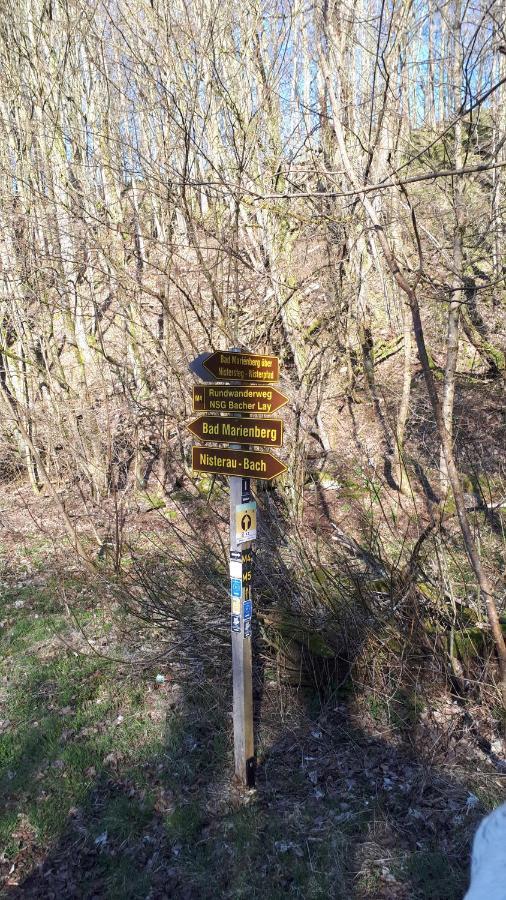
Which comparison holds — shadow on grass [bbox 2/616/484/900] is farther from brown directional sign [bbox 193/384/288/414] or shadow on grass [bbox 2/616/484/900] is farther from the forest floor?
brown directional sign [bbox 193/384/288/414]

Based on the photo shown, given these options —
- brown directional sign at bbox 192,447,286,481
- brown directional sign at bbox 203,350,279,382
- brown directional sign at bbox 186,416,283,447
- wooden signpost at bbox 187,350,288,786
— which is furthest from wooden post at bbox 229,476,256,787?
brown directional sign at bbox 203,350,279,382

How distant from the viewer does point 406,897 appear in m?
3.73

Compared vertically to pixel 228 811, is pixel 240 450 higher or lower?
higher

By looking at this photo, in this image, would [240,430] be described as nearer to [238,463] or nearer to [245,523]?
[238,463]

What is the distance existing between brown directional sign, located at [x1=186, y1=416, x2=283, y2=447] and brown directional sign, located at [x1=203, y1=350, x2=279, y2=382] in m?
0.29

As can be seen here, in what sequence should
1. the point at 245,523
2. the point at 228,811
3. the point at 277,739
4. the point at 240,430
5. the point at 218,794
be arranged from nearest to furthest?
Answer: the point at 240,430 < the point at 245,523 < the point at 228,811 < the point at 218,794 < the point at 277,739

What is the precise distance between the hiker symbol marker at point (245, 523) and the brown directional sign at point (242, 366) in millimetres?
854

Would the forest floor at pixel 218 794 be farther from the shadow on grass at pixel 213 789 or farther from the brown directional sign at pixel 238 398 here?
the brown directional sign at pixel 238 398

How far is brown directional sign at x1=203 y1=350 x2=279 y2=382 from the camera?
14.2 feet

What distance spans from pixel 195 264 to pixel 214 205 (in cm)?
105

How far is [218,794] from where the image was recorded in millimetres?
4734

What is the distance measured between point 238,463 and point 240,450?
86 millimetres

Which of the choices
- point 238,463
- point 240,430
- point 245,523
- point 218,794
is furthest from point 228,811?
point 240,430

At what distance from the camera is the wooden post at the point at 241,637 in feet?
14.3
